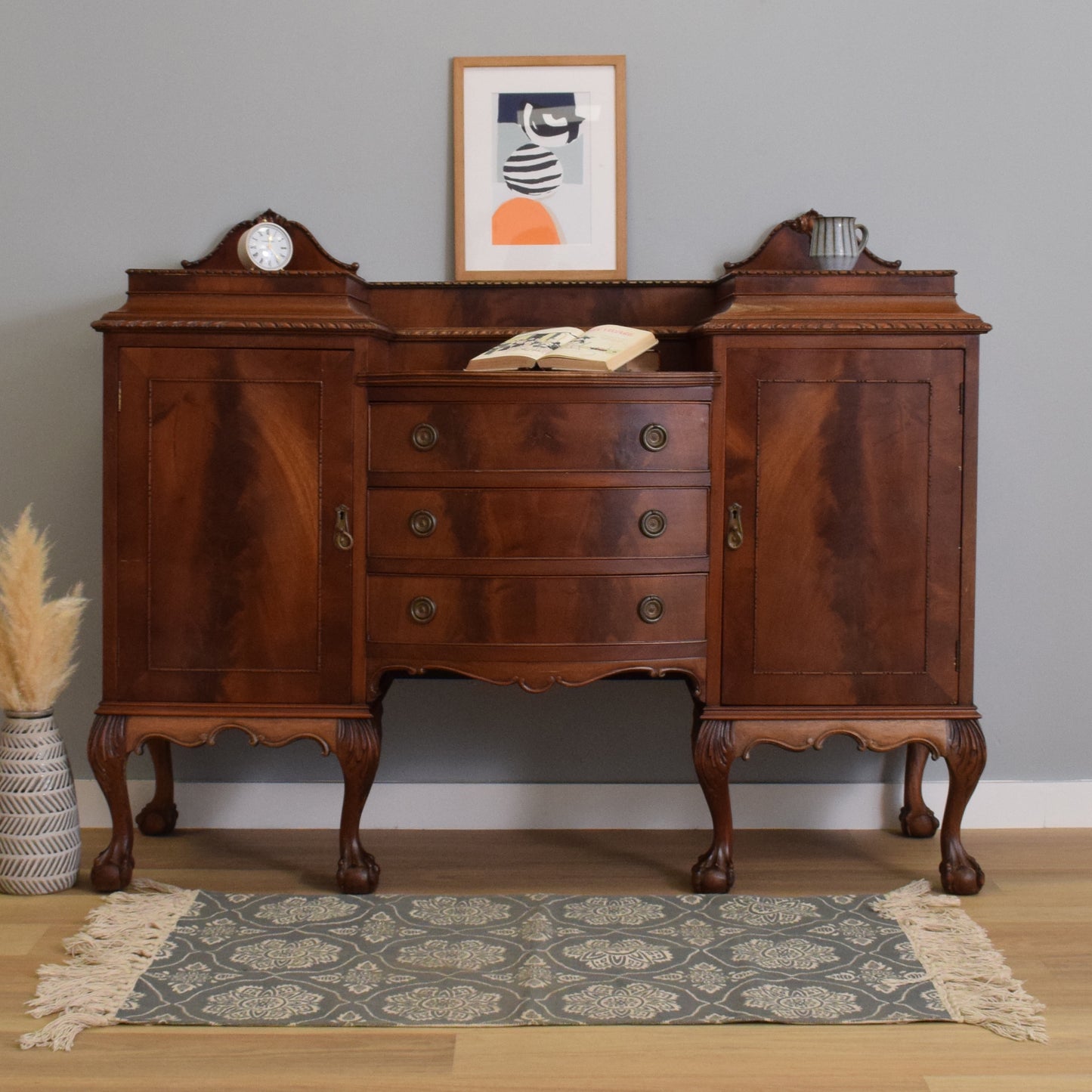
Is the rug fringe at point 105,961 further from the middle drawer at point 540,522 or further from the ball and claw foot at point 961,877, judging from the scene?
the ball and claw foot at point 961,877

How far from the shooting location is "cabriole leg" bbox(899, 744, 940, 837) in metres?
2.72

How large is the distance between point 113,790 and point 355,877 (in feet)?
1.67

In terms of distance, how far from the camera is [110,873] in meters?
2.33

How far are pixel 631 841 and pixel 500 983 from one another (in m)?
0.81

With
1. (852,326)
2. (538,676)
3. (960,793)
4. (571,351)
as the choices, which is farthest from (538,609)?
(960,793)

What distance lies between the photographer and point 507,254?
2.71 meters

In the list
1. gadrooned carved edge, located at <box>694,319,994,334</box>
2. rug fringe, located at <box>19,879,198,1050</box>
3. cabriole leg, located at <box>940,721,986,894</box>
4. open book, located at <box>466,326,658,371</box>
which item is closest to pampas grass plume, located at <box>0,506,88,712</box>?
rug fringe, located at <box>19,879,198,1050</box>

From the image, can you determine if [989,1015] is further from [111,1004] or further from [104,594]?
[104,594]

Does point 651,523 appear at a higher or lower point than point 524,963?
higher

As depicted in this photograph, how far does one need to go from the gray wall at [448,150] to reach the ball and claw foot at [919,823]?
2.53 ft

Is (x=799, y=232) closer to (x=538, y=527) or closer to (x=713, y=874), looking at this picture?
(x=538, y=527)

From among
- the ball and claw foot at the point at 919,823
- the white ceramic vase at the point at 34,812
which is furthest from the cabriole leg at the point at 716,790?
the white ceramic vase at the point at 34,812

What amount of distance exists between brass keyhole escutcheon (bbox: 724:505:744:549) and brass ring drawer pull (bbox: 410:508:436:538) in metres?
0.57

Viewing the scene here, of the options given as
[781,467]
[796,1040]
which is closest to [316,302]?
[781,467]
